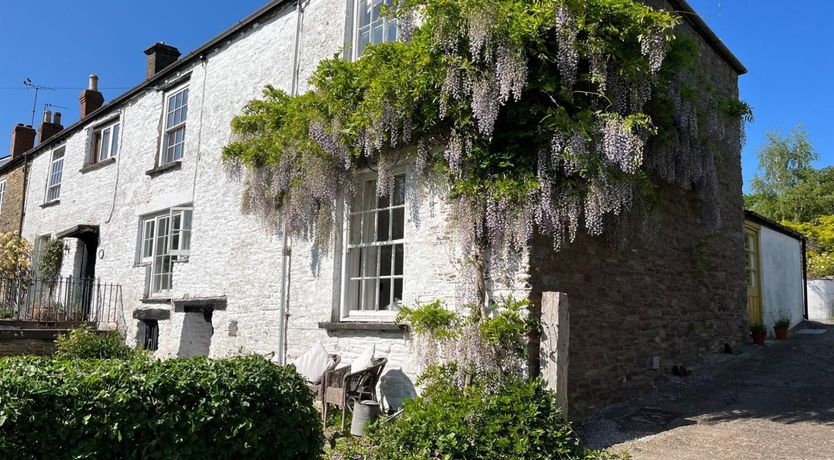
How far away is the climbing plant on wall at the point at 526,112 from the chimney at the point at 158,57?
A: 8.75 meters

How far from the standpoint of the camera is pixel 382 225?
780cm

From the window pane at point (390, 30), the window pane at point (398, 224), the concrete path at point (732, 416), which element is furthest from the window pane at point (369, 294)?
the window pane at point (390, 30)

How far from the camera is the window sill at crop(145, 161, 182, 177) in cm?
1178

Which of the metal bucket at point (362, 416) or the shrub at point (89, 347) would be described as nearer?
the metal bucket at point (362, 416)

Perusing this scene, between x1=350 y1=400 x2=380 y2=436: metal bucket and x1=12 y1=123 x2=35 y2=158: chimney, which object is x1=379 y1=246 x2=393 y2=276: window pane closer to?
x1=350 y1=400 x2=380 y2=436: metal bucket

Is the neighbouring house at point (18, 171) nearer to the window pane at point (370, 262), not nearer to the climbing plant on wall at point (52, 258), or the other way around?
the climbing plant on wall at point (52, 258)

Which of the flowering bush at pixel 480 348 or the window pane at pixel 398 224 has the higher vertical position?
the window pane at pixel 398 224

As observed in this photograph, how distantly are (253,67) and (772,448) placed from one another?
8.84 m

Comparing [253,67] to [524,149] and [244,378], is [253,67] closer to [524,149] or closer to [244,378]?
[524,149]

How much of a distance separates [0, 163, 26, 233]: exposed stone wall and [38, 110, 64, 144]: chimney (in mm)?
1237

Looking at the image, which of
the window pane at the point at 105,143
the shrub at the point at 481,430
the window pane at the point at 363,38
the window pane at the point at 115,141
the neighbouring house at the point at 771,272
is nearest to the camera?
the shrub at the point at 481,430

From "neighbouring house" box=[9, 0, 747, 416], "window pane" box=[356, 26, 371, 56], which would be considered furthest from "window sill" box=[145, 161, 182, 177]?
"window pane" box=[356, 26, 371, 56]

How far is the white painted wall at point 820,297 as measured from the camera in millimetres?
18141

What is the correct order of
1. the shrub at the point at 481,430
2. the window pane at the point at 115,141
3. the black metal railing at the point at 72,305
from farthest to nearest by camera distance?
the window pane at the point at 115,141 < the black metal railing at the point at 72,305 < the shrub at the point at 481,430
